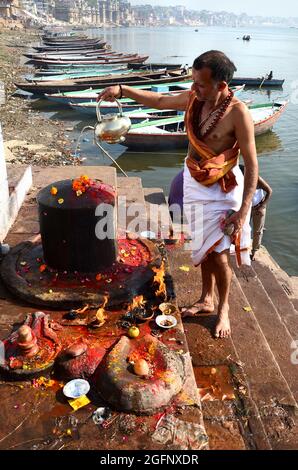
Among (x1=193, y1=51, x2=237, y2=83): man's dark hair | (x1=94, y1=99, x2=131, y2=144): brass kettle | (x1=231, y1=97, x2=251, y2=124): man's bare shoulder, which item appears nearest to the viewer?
(x1=193, y1=51, x2=237, y2=83): man's dark hair

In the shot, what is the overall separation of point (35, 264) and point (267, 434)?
2.72 metres

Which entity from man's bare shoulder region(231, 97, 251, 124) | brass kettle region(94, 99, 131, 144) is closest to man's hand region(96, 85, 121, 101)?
brass kettle region(94, 99, 131, 144)

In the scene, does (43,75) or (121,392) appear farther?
(43,75)

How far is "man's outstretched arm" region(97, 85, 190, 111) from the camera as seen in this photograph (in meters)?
3.55

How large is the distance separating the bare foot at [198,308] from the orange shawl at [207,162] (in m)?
1.24

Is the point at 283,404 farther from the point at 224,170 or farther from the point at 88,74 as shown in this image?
the point at 88,74

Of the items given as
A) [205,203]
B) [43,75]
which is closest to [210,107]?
[205,203]

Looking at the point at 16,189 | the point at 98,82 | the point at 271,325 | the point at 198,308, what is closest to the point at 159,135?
the point at 16,189

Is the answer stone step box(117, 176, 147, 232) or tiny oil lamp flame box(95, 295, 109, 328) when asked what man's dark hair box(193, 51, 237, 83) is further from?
stone step box(117, 176, 147, 232)

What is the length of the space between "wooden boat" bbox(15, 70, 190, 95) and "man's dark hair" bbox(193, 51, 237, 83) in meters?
19.8

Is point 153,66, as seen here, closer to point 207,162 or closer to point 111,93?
point 111,93

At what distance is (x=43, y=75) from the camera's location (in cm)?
2508

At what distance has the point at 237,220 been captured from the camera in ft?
10.5
